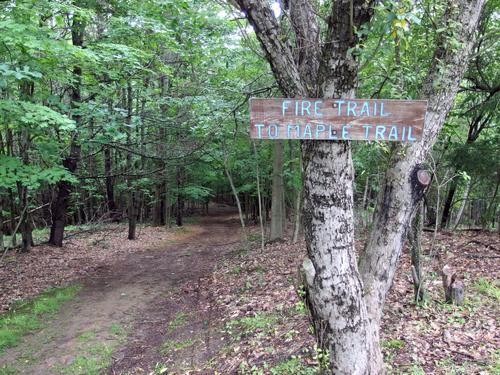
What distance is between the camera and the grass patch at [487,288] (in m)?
5.43

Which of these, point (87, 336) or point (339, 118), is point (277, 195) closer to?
point (87, 336)

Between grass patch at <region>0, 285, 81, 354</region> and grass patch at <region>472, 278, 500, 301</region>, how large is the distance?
7.29 m

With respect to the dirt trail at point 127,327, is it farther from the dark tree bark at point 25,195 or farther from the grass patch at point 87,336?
the dark tree bark at point 25,195

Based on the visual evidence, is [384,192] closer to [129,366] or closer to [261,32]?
[261,32]

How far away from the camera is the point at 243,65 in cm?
1066

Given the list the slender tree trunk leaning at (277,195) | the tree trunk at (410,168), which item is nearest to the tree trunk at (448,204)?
the slender tree trunk leaning at (277,195)

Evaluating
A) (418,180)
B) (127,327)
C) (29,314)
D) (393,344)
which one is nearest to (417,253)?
(393,344)

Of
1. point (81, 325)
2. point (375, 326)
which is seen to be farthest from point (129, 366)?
point (375, 326)

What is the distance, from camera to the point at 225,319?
6.12 metres

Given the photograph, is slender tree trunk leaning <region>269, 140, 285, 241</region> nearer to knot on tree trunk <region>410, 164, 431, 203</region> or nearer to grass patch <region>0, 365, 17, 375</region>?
grass patch <region>0, 365, 17, 375</region>

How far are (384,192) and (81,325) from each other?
18.8 ft

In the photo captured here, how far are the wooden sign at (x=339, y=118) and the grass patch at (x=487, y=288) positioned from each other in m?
4.00

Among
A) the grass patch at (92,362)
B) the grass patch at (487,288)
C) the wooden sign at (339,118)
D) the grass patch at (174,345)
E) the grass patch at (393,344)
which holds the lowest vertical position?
the grass patch at (92,362)

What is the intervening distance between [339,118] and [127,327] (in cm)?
553
